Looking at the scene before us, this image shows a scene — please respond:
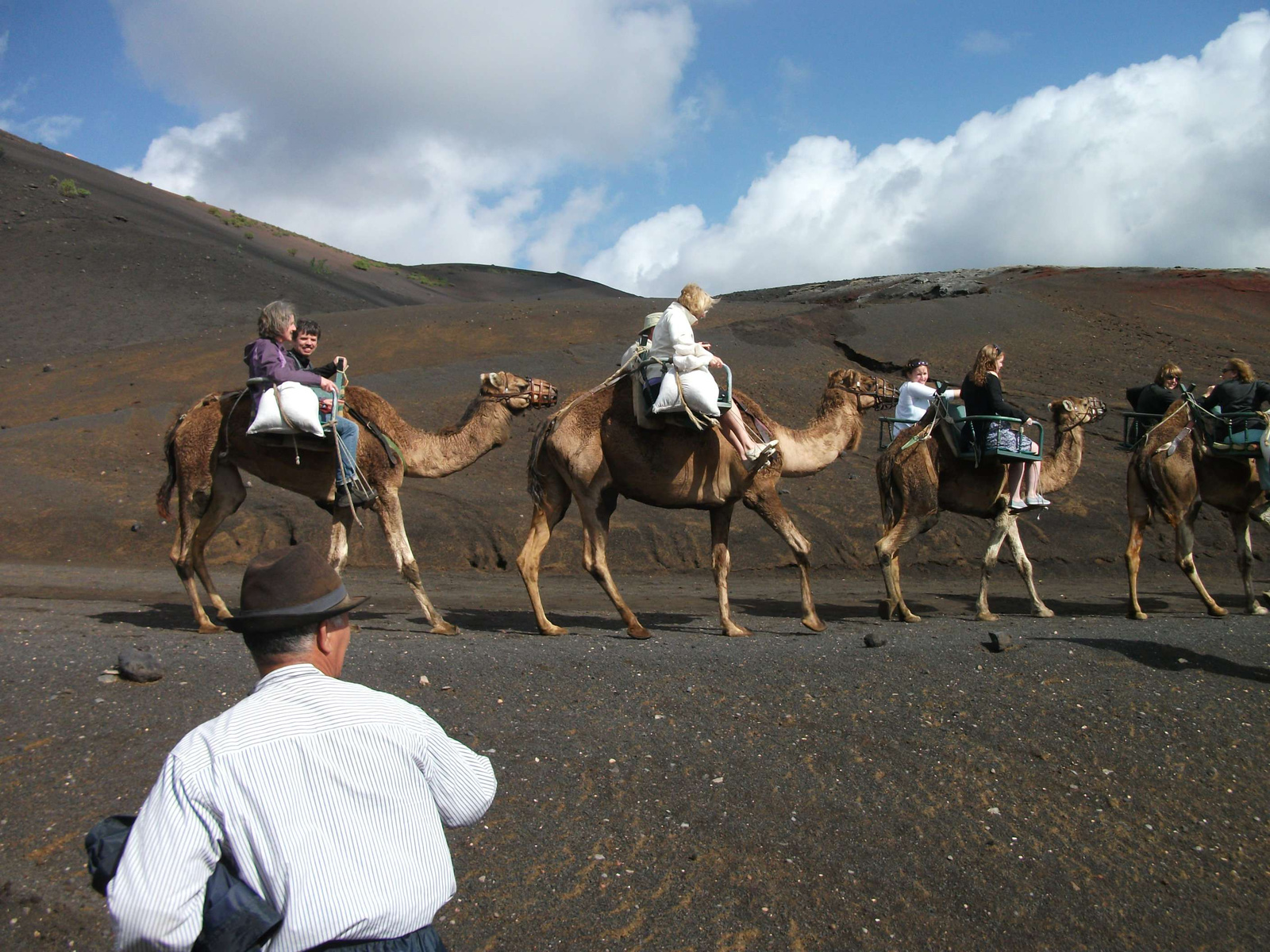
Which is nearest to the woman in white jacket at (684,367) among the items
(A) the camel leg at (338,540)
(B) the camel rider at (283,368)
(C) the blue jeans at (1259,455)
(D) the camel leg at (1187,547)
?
(B) the camel rider at (283,368)

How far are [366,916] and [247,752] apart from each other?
0.44 m

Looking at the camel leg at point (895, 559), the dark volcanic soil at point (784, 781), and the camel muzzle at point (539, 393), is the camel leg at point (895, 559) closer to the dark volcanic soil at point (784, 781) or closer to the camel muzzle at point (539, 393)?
the dark volcanic soil at point (784, 781)

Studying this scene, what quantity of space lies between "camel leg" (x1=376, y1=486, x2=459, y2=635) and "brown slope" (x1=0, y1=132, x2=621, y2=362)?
25714 millimetres

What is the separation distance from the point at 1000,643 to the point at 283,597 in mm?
6165

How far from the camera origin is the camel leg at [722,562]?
29.1ft

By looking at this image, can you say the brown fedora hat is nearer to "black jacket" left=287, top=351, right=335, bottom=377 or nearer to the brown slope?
"black jacket" left=287, top=351, right=335, bottom=377

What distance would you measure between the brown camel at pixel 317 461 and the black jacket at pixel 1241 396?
697cm

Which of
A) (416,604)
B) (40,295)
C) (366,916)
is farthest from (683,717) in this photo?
(40,295)

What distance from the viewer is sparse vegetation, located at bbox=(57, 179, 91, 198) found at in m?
49.1

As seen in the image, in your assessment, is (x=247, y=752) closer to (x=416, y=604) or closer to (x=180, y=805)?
(x=180, y=805)

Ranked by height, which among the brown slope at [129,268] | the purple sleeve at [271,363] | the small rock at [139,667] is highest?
the brown slope at [129,268]

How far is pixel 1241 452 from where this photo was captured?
10.3m

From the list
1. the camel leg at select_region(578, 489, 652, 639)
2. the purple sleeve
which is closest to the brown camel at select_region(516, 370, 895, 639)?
the camel leg at select_region(578, 489, 652, 639)

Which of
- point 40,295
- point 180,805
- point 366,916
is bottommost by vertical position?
point 366,916
